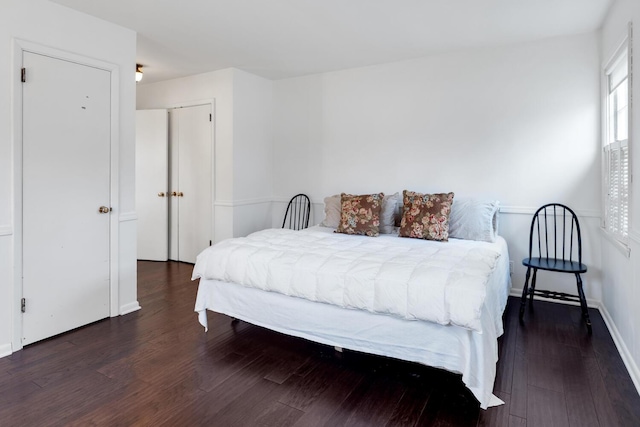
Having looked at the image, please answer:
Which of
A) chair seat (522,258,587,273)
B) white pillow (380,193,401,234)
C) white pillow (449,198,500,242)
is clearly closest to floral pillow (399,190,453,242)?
white pillow (449,198,500,242)

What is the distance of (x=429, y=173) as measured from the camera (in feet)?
13.3

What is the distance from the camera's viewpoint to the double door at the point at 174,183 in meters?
4.78

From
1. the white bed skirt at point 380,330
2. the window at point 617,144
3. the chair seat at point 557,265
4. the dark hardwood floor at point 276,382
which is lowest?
the dark hardwood floor at point 276,382

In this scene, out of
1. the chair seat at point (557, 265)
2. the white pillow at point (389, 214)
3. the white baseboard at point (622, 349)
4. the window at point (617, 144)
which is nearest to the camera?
the white baseboard at point (622, 349)

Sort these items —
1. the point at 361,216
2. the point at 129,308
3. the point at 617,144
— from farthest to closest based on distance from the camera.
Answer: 1. the point at 361,216
2. the point at 129,308
3. the point at 617,144

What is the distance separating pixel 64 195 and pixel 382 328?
7.94 feet

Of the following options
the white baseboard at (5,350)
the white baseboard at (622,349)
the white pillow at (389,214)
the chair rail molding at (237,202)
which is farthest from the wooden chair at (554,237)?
the white baseboard at (5,350)

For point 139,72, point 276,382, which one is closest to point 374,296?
point 276,382

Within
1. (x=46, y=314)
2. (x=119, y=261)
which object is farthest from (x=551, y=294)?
(x=46, y=314)

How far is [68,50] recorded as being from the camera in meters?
2.77

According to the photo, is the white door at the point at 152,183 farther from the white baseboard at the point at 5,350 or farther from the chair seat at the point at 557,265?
the chair seat at the point at 557,265

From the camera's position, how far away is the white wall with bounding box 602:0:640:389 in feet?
7.18

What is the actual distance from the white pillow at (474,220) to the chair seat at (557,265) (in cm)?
36

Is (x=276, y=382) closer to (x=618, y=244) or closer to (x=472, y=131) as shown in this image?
(x=618, y=244)
